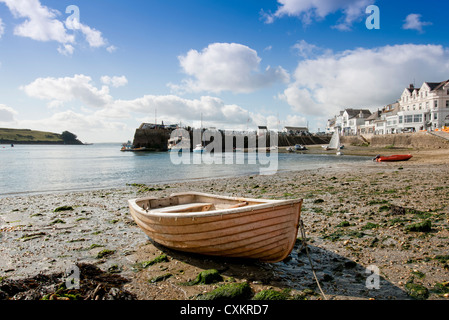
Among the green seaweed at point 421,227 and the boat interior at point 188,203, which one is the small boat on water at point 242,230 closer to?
the boat interior at point 188,203

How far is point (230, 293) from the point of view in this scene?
16.2 feet

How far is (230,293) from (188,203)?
15.7 feet

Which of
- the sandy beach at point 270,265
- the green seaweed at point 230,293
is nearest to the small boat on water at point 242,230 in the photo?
the sandy beach at point 270,265

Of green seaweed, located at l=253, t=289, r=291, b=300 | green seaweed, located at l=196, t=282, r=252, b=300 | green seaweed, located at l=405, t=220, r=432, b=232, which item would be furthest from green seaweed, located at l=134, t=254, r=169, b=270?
green seaweed, located at l=405, t=220, r=432, b=232

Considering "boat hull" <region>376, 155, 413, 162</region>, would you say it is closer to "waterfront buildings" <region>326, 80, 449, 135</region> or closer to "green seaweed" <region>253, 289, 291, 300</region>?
"waterfront buildings" <region>326, 80, 449, 135</region>

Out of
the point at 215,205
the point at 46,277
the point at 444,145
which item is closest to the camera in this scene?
the point at 46,277

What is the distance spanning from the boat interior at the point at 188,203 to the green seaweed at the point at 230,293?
2528 millimetres

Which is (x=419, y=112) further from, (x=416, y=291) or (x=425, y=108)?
(x=416, y=291)

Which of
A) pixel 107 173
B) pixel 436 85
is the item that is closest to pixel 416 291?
pixel 107 173

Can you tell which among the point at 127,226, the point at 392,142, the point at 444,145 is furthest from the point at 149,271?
the point at 392,142

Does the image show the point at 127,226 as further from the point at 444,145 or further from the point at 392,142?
the point at 392,142

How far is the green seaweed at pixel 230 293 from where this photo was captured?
16.1 feet
